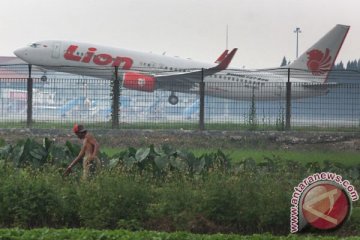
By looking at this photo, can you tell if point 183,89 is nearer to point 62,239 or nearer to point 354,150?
point 354,150

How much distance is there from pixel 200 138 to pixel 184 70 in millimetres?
9842

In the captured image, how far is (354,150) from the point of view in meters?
19.0

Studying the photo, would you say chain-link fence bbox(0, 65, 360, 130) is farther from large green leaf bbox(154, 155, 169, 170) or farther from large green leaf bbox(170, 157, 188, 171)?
large green leaf bbox(154, 155, 169, 170)

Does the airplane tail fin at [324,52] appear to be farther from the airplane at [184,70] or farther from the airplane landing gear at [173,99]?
the airplane landing gear at [173,99]

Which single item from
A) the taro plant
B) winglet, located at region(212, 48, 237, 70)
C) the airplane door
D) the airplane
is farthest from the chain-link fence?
the airplane door

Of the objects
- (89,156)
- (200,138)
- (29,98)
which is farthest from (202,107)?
(89,156)

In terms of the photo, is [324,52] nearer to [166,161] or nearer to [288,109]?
[288,109]

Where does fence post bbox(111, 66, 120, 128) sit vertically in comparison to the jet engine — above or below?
below

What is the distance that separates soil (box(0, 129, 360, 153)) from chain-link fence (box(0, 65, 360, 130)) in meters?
0.93

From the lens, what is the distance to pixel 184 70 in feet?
108

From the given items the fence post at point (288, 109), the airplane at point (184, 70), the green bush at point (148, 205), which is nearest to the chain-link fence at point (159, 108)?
the fence post at point (288, 109)

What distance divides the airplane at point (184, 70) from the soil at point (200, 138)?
2.74 m

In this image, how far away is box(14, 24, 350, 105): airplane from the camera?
1097 inches

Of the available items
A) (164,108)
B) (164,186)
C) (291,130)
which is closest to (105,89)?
(164,108)
